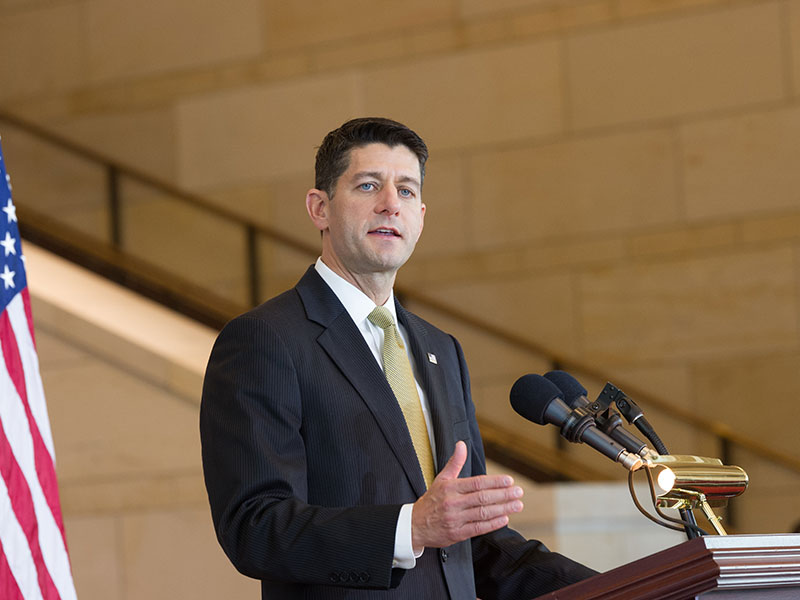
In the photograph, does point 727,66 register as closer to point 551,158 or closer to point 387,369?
point 551,158

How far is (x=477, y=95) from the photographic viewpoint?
34.6ft

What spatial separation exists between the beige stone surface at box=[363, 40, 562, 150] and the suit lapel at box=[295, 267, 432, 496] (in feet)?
24.4

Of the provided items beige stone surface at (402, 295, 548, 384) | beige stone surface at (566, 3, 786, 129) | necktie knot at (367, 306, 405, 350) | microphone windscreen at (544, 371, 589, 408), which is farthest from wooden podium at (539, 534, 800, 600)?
beige stone surface at (566, 3, 786, 129)

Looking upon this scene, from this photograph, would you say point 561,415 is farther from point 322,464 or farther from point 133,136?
point 133,136

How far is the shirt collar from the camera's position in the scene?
3154 mm

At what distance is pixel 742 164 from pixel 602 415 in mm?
7407

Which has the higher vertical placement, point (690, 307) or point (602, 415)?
point (690, 307)

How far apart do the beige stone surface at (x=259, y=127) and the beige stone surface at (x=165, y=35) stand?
44cm

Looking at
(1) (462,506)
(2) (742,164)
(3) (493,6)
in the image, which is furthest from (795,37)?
(1) (462,506)

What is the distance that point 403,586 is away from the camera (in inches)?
112

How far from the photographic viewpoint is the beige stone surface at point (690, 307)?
948 centimetres

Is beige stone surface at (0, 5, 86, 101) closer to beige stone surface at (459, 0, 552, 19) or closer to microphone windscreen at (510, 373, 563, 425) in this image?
beige stone surface at (459, 0, 552, 19)

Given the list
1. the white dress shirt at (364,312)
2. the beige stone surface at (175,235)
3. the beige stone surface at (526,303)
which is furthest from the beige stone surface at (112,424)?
the beige stone surface at (526,303)

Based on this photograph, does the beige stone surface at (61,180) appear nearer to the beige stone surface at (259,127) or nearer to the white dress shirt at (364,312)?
the beige stone surface at (259,127)
